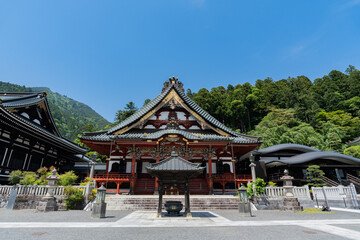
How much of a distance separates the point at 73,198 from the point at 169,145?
26.7 feet

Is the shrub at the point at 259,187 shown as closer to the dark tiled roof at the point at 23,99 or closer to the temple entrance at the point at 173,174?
the temple entrance at the point at 173,174

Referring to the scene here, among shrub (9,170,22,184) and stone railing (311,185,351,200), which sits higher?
shrub (9,170,22,184)

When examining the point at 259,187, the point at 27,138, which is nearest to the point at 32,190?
the point at 27,138

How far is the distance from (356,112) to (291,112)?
15.1m

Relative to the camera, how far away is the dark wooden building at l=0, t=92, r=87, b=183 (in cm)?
1481

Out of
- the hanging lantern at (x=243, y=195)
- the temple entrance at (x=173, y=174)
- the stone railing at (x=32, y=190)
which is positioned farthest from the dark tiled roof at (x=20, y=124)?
the hanging lantern at (x=243, y=195)

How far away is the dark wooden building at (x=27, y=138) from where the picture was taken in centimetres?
1481

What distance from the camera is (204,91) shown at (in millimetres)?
55062

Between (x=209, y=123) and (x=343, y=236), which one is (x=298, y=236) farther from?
(x=209, y=123)

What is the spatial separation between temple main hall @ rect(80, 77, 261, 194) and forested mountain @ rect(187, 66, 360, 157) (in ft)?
58.9

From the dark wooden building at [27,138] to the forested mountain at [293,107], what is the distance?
31.0m

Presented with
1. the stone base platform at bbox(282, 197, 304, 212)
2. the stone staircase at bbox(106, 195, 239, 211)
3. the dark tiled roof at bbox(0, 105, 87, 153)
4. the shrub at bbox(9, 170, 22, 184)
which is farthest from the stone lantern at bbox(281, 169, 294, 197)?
the dark tiled roof at bbox(0, 105, 87, 153)

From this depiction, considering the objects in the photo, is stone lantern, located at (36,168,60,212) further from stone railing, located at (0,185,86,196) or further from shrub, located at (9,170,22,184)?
shrub, located at (9,170,22,184)

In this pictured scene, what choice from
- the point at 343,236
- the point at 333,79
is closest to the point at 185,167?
the point at 343,236
